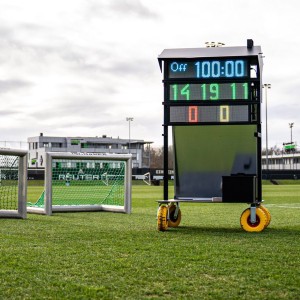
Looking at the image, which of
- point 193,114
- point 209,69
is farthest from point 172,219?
point 209,69

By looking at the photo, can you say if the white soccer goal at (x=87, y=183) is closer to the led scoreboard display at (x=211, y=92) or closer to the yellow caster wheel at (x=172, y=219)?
the yellow caster wheel at (x=172, y=219)

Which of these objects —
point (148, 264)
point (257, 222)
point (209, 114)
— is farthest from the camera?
point (209, 114)

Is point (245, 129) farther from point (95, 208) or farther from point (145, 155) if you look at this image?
point (145, 155)

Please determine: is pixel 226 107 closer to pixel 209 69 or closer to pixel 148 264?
pixel 209 69

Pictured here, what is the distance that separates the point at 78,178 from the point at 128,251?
11.5 meters

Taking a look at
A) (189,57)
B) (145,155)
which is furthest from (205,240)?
(145,155)

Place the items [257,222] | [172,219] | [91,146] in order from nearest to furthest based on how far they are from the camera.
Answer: [257,222] → [172,219] → [91,146]

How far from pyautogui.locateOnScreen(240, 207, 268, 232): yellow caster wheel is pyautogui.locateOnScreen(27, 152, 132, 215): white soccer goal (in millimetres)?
5405

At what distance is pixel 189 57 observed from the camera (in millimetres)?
9992

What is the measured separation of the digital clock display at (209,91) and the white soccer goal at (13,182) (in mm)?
4088

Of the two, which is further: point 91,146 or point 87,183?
point 91,146

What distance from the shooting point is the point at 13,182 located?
13969 mm

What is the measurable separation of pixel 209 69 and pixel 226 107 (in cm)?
67

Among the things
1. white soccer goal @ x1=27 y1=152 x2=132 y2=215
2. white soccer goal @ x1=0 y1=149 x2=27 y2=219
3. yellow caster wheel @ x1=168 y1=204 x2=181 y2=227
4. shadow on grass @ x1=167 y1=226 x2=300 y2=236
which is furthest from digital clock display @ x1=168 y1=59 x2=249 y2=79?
white soccer goal @ x1=27 y1=152 x2=132 y2=215
